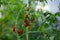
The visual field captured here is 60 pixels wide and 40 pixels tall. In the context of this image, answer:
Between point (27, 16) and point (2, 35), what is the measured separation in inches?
9.2

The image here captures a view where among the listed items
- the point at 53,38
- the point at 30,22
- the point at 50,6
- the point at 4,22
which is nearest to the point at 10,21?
the point at 4,22

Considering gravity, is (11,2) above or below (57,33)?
above

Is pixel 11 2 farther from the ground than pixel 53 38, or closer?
farther from the ground

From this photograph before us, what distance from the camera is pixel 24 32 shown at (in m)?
1.21

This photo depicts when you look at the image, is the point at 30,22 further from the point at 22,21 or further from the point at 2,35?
the point at 2,35

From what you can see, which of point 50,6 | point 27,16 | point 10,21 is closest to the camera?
point 27,16

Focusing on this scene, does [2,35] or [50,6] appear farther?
[50,6]

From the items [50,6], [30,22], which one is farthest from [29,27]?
[50,6]

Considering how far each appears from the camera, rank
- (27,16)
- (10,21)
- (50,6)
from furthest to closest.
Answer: (50,6)
(10,21)
(27,16)

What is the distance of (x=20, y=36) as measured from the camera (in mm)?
1182

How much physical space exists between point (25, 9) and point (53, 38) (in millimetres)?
309

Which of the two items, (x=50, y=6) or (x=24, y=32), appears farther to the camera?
(x=50, y=6)

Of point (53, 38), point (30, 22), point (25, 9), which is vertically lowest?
point (53, 38)

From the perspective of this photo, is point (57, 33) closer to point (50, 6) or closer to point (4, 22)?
point (4, 22)
